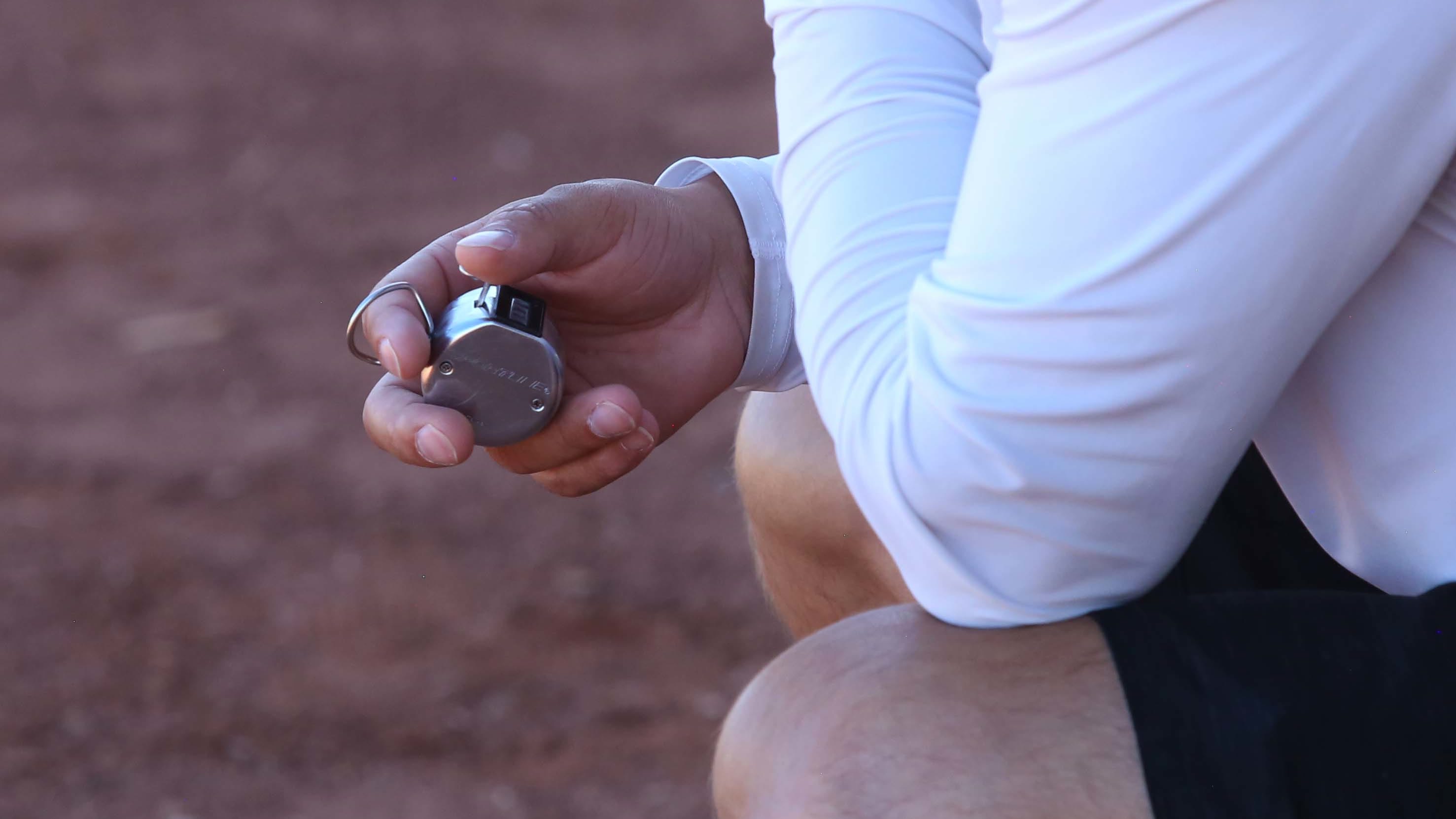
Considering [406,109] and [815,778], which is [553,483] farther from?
[406,109]

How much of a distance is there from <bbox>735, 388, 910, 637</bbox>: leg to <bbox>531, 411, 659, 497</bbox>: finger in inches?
6.7

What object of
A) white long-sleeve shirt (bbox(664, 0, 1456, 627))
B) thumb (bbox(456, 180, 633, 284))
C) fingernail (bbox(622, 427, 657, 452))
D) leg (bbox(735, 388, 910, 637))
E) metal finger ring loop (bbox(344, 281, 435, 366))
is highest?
white long-sleeve shirt (bbox(664, 0, 1456, 627))

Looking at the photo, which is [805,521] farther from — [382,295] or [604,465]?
[382,295]

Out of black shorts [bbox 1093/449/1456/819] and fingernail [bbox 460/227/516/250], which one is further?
fingernail [bbox 460/227/516/250]

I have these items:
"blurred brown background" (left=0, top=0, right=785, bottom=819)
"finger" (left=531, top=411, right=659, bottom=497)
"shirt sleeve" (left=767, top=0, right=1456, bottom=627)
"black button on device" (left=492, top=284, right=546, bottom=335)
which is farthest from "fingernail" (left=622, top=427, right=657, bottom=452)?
"blurred brown background" (left=0, top=0, right=785, bottom=819)

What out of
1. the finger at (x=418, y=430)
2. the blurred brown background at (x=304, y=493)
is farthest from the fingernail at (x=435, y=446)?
the blurred brown background at (x=304, y=493)

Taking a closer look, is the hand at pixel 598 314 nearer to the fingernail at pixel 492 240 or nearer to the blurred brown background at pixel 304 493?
the fingernail at pixel 492 240

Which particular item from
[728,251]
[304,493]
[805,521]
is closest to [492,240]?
[728,251]

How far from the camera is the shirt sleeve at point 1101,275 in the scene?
701mm

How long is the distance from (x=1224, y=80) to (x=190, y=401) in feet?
6.88

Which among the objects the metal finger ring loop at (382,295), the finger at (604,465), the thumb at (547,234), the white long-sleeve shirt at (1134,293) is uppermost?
the white long-sleeve shirt at (1134,293)

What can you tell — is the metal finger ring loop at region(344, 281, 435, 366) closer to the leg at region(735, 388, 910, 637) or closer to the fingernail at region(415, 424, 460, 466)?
the fingernail at region(415, 424, 460, 466)

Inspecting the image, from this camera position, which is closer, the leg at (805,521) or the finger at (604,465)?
the finger at (604,465)

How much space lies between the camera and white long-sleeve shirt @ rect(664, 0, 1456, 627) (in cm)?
70
